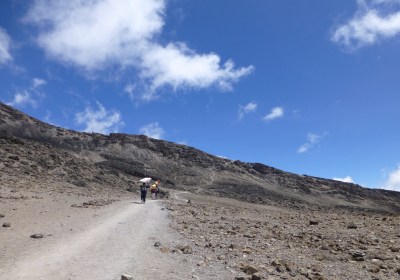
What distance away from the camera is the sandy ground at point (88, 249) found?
28.1 ft

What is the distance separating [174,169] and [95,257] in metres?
85.8

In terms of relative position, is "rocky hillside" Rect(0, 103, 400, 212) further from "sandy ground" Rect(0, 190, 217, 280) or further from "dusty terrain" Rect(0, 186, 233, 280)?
"dusty terrain" Rect(0, 186, 233, 280)

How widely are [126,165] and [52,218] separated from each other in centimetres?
6625

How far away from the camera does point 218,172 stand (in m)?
104

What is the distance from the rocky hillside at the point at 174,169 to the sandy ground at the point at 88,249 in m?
34.5

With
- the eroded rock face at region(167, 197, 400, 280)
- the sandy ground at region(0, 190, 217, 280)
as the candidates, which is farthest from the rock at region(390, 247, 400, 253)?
the sandy ground at region(0, 190, 217, 280)

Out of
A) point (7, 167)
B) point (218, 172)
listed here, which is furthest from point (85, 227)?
point (218, 172)

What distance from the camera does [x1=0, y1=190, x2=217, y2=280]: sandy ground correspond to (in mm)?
8578

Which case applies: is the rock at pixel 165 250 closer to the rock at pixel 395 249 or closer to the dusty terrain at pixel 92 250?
the dusty terrain at pixel 92 250

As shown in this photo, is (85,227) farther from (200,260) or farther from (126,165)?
(126,165)

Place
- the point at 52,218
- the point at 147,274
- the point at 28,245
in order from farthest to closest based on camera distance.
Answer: the point at 52,218
the point at 28,245
the point at 147,274

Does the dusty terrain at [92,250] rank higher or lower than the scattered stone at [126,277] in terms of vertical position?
higher

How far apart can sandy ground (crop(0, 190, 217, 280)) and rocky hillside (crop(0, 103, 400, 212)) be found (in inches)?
1359

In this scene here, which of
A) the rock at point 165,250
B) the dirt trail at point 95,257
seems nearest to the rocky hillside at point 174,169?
the dirt trail at point 95,257
